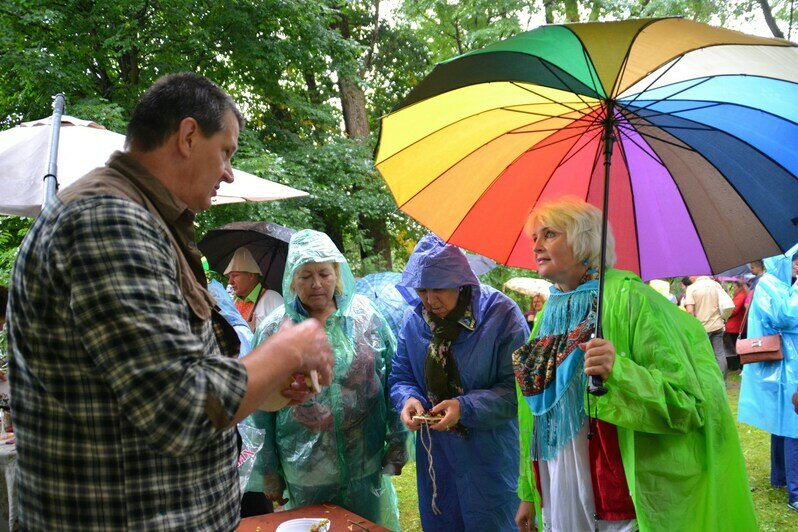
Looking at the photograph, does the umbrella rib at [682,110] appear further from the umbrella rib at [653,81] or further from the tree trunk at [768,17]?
the tree trunk at [768,17]

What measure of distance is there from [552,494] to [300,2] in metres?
7.82

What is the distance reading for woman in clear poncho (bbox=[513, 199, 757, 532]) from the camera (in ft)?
7.11

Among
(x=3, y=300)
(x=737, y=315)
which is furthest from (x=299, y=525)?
(x=737, y=315)

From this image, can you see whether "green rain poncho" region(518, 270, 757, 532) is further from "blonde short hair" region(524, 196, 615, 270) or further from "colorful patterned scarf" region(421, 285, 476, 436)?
"colorful patterned scarf" region(421, 285, 476, 436)

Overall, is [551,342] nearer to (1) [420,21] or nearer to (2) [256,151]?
(2) [256,151]

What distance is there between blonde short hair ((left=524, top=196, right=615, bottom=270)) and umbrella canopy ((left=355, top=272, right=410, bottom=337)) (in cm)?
161

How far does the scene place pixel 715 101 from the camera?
2203 mm

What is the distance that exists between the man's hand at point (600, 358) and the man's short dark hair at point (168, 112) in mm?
1379

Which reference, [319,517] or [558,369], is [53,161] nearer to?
[319,517]

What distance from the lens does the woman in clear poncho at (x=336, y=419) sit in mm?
3027

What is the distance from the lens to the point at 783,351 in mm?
5320

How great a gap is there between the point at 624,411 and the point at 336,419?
137 cm

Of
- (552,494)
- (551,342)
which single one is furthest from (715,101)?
(552,494)

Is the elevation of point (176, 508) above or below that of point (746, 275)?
below
